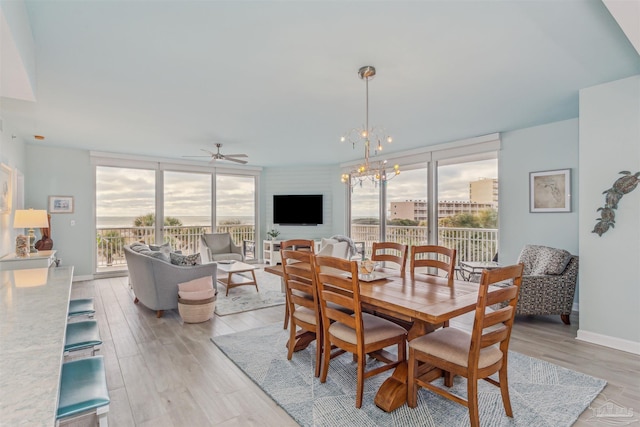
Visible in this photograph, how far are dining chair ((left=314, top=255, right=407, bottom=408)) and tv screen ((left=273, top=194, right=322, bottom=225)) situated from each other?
560 centimetres

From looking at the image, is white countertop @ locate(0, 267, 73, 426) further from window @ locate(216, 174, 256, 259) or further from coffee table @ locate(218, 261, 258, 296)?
window @ locate(216, 174, 256, 259)

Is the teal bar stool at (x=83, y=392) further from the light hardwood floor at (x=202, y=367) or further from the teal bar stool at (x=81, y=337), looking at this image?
the light hardwood floor at (x=202, y=367)

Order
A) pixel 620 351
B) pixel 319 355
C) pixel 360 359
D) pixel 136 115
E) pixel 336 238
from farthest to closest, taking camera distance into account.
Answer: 1. pixel 336 238
2. pixel 136 115
3. pixel 620 351
4. pixel 319 355
5. pixel 360 359

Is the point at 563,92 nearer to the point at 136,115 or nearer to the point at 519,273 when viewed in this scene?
the point at 519,273

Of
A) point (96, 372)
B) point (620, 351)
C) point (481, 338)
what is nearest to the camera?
point (96, 372)

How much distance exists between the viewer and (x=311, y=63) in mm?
2742

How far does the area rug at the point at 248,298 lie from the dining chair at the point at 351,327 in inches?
86.4

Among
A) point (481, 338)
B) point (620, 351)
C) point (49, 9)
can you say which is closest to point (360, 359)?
point (481, 338)

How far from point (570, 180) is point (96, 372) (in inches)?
220

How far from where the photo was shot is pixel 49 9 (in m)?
2.02

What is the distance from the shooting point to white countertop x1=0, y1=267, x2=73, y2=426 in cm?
81

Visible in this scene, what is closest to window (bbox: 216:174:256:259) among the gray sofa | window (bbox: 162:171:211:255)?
window (bbox: 162:171:211:255)

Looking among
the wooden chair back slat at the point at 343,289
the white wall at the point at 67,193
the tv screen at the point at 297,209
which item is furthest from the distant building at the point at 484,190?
the white wall at the point at 67,193

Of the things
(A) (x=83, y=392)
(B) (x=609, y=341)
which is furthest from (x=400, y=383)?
(B) (x=609, y=341)
